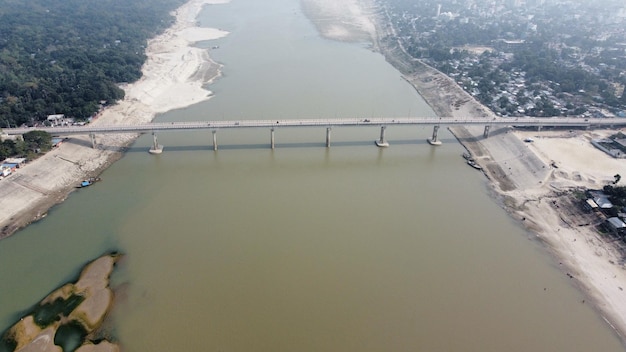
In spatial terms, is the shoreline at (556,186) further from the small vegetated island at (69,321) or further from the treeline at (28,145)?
the treeline at (28,145)

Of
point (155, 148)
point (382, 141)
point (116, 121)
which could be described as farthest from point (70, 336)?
point (382, 141)

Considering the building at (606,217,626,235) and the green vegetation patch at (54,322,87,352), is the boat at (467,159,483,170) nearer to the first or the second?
the building at (606,217,626,235)

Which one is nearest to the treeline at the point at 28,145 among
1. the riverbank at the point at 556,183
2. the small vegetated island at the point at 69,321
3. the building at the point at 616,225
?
the small vegetated island at the point at 69,321

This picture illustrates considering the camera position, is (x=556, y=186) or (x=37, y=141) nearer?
(x=556, y=186)

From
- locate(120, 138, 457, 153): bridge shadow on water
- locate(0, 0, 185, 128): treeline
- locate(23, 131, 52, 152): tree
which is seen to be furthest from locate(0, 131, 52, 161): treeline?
locate(120, 138, 457, 153): bridge shadow on water

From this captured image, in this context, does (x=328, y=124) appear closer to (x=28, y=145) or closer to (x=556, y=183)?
(x=556, y=183)

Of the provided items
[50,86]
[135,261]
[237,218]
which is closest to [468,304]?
[237,218]
